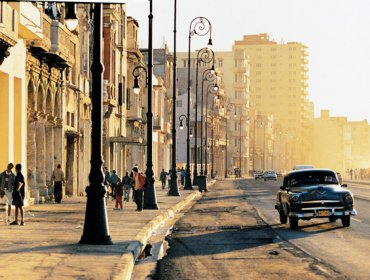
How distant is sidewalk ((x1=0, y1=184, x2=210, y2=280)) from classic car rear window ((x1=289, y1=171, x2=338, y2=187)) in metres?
4.27

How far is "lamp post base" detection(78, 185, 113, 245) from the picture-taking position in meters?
21.3

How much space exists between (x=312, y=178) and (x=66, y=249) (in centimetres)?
1269

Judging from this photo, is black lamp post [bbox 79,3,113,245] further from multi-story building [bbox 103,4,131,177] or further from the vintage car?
multi-story building [bbox 103,4,131,177]

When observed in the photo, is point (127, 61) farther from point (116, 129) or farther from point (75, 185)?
point (75, 185)

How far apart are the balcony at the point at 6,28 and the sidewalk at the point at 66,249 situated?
18.1ft

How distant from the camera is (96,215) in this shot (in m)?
21.2

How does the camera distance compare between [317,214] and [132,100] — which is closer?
[317,214]

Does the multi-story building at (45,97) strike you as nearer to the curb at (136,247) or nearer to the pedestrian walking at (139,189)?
the pedestrian walking at (139,189)

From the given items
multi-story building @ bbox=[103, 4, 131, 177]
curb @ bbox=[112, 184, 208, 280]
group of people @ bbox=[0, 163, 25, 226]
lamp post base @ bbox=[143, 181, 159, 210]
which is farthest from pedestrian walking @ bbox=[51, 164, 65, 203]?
multi-story building @ bbox=[103, 4, 131, 177]

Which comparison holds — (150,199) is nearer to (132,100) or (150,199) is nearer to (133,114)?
(133,114)

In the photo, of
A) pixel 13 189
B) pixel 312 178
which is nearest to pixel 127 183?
pixel 312 178

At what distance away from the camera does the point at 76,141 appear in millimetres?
56062

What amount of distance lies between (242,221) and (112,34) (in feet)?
120

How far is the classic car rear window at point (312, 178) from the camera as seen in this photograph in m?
31.3
